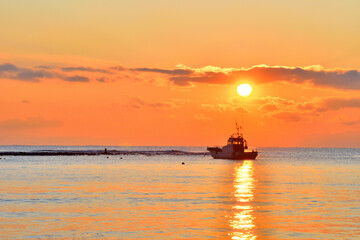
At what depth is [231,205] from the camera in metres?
54.5

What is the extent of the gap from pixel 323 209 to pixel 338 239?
49.5 ft

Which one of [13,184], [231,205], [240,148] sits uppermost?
[240,148]

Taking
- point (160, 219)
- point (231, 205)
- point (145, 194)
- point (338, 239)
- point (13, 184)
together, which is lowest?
point (338, 239)

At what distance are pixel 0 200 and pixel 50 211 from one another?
37.7ft

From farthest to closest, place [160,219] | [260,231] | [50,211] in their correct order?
[50,211], [160,219], [260,231]

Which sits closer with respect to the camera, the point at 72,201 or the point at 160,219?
the point at 160,219

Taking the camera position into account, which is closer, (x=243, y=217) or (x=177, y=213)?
(x=243, y=217)

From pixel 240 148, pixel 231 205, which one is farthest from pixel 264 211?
pixel 240 148

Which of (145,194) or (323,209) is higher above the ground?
(145,194)

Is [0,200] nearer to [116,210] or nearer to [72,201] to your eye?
[72,201]

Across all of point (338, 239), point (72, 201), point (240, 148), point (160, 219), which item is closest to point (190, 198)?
point (72, 201)

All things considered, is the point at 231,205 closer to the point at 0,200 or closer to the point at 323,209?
the point at 323,209

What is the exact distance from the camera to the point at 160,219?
4466cm

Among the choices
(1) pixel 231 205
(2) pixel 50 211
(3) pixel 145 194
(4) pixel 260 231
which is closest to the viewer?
(4) pixel 260 231
